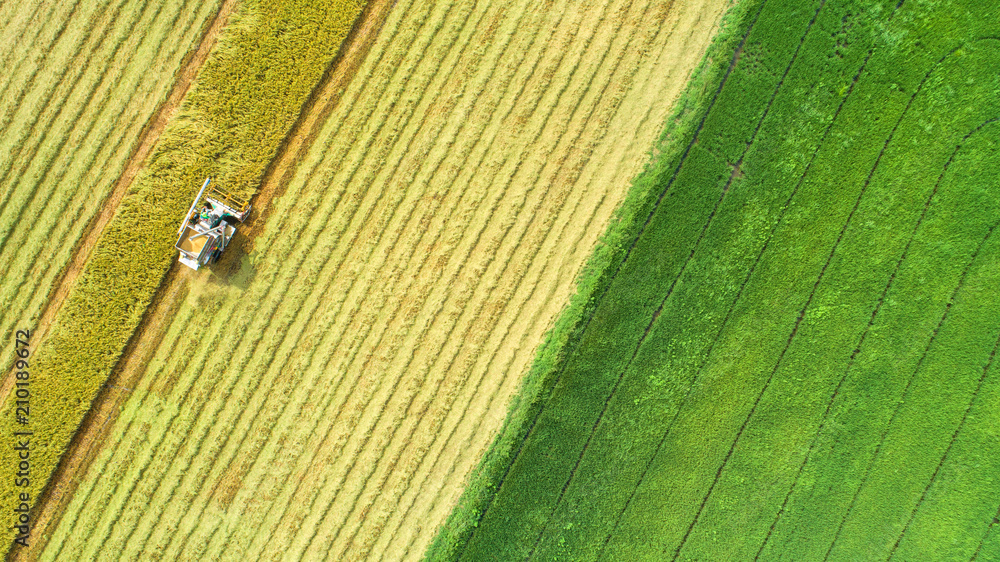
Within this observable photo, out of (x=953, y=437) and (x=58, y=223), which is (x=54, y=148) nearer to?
(x=58, y=223)

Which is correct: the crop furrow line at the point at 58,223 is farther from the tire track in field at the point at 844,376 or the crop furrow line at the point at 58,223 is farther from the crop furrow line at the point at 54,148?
the tire track in field at the point at 844,376

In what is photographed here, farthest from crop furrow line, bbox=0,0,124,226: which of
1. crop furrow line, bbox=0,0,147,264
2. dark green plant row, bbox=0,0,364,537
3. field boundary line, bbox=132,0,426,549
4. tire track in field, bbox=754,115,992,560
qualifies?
tire track in field, bbox=754,115,992,560

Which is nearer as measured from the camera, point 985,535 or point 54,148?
point 54,148

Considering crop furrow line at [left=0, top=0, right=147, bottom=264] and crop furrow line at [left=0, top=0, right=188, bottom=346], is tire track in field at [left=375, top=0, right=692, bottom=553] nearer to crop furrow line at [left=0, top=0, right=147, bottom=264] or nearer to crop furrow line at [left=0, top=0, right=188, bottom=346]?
crop furrow line at [left=0, top=0, right=188, bottom=346]

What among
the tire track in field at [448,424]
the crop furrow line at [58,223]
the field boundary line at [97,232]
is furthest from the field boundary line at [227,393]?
the crop furrow line at [58,223]

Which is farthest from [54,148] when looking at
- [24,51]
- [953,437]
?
[953,437]
